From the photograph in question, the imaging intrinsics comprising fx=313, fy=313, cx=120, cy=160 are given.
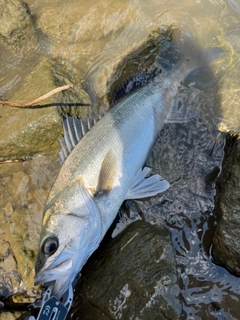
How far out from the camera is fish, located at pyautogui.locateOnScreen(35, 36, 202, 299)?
8.59 ft

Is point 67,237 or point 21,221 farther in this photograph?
point 21,221

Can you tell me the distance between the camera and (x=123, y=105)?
3508mm

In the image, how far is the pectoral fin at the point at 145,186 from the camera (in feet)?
10.8

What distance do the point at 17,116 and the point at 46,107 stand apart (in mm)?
397

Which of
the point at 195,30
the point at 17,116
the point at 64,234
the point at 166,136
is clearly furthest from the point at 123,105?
the point at 195,30

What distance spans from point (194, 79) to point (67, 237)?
8.65 feet

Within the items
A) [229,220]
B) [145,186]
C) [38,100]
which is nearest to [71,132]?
[38,100]

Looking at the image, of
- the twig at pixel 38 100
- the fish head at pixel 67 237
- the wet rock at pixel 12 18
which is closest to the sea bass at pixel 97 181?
the fish head at pixel 67 237

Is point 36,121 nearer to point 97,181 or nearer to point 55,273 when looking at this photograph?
point 97,181

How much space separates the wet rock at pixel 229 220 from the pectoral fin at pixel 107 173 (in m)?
1.09

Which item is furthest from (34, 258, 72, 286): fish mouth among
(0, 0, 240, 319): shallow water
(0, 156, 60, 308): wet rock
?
(0, 0, 240, 319): shallow water

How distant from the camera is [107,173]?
306 centimetres

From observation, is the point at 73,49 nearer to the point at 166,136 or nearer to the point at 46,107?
the point at 46,107

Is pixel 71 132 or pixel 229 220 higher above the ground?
pixel 71 132
